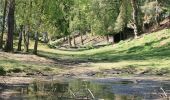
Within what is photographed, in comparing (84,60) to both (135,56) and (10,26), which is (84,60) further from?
(10,26)

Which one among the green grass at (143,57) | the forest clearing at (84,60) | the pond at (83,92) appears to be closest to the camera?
the pond at (83,92)

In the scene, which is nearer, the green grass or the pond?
the pond

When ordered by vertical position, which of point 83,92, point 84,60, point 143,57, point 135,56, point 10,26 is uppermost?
point 10,26

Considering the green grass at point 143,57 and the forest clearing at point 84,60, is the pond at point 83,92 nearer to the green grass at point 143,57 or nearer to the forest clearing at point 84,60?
the forest clearing at point 84,60

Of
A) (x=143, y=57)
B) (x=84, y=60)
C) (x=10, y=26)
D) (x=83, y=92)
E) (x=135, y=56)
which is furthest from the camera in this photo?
(x=84, y=60)

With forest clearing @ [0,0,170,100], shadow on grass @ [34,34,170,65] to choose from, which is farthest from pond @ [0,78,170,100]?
shadow on grass @ [34,34,170,65]

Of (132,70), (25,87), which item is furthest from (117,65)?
(25,87)

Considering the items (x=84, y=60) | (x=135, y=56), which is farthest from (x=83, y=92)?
(x=84, y=60)

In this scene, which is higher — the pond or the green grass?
the green grass

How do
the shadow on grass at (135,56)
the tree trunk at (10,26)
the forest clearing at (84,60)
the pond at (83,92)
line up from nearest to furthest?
1. the pond at (83,92)
2. the forest clearing at (84,60)
3. the tree trunk at (10,26)
4. the shadow on grass at (135,56)

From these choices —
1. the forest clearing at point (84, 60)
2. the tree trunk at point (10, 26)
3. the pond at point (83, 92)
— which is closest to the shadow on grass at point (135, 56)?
the forest clearing at point (84, 60)

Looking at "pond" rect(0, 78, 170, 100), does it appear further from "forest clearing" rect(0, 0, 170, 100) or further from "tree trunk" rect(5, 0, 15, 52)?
"tree trunk" rect(5, 0, 15, 52)

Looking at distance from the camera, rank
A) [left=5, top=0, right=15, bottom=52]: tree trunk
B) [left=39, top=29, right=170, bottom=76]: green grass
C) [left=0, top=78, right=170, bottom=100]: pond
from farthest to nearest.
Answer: [left=5, top=0, right=15, bottom=52]: tree trunk < [left=39, top=29, right=170, bottom=76]: green grass < [left=0, top=78, right=170, bottom=100]: pond

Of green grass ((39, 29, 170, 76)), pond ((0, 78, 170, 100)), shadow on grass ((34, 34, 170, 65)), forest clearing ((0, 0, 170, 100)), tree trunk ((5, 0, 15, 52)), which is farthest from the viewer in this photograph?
shadow on grass ((34, 34, 170, 65))
